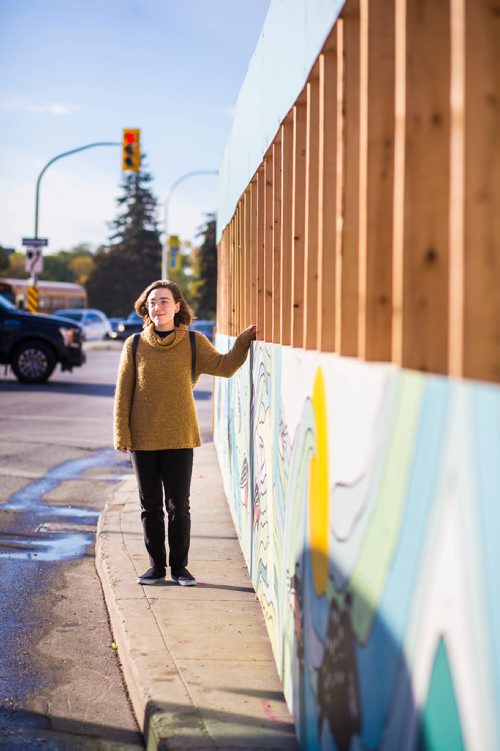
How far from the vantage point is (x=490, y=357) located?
1.95 meters

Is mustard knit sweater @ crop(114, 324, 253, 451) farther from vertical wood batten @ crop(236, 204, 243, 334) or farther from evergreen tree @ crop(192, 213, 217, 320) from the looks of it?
evergreen tree @ crop(192, 213, 217, 320)

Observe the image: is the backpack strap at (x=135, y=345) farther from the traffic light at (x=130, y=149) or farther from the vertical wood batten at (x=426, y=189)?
the traffic light at (x=130, y=149)

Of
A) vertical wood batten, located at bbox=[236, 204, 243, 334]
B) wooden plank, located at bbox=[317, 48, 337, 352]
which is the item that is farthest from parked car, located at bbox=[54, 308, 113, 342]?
wooden plank, located at bbox=[317, 48, 337, 352]

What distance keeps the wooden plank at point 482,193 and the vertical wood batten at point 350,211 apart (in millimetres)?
1063

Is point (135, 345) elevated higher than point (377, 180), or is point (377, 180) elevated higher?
point (377, 180)

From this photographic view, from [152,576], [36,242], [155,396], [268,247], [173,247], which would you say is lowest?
[152,576]

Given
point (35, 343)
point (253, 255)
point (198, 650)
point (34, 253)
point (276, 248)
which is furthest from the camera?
point (34, 253)

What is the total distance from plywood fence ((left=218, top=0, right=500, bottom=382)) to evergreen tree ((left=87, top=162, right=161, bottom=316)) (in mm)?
95841

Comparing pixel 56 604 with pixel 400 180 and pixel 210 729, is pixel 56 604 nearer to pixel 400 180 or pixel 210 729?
pixel 210 729

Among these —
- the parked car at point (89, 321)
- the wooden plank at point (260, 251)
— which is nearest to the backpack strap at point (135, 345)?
the wooden plank at point (260, 251)

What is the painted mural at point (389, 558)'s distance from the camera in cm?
169

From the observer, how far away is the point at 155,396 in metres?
5.95

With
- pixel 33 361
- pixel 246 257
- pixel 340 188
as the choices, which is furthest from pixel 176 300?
pixel 33 361

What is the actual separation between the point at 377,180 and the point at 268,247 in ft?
9.82
